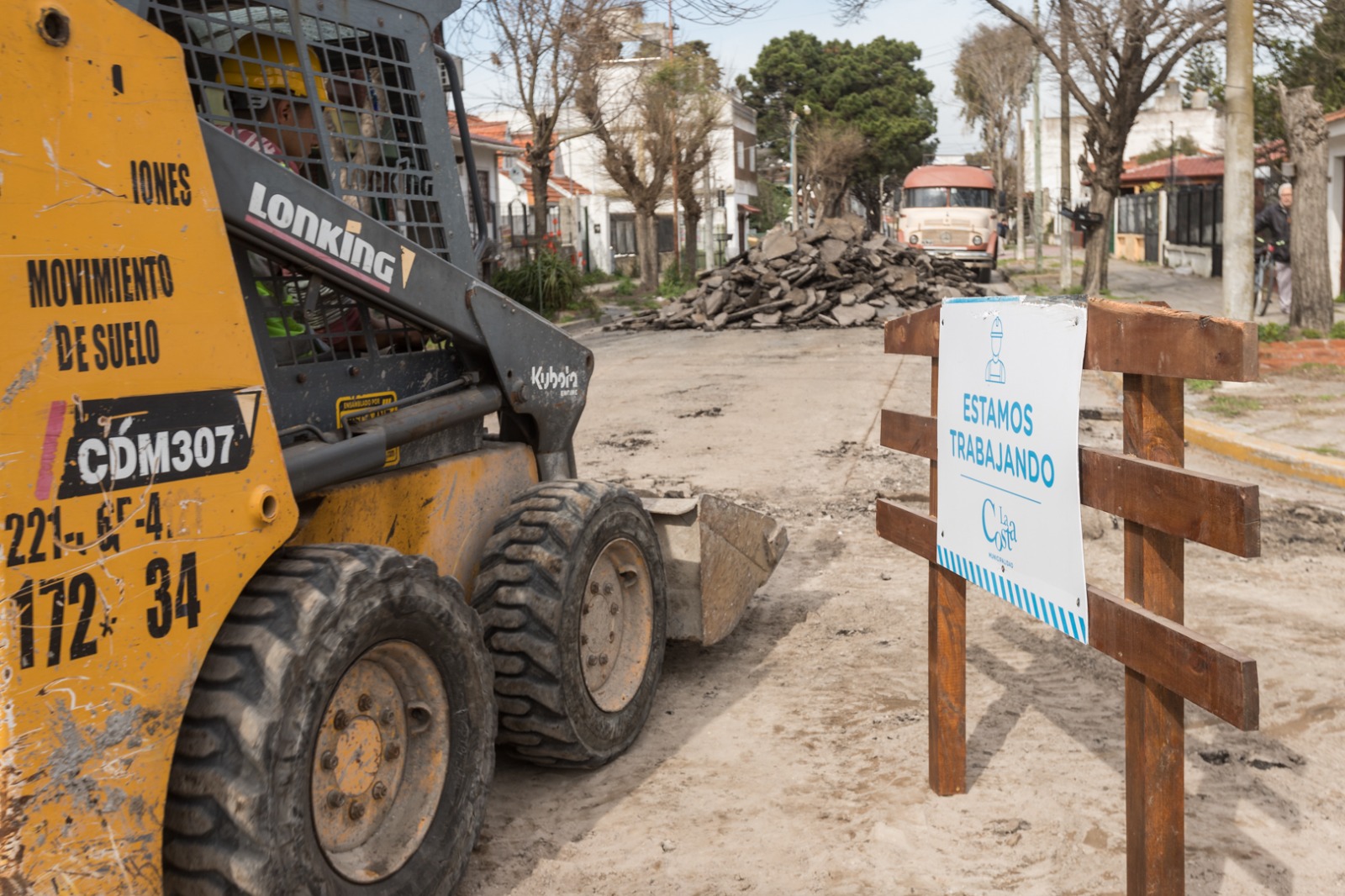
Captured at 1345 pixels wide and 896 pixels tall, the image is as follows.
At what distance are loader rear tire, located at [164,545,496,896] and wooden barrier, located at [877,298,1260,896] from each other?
162 cm

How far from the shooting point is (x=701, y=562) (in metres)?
5.02

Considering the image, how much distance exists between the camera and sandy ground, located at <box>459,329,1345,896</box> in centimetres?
349

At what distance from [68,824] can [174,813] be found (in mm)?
274

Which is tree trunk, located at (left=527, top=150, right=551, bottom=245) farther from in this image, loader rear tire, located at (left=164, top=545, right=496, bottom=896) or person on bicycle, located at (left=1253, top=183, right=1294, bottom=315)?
loader rear tire, located at (left=164, top=545, right=496, bottom=896)

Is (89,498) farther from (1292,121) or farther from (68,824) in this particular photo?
(1292,121)

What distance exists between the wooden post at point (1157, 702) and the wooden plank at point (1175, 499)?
0.21 feet

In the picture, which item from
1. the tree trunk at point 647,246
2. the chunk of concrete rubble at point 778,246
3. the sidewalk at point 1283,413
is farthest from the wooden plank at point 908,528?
the tree trunk at point 647,246

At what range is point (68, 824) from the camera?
2299mm

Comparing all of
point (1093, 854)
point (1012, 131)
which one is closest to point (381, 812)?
point (1093, 854)

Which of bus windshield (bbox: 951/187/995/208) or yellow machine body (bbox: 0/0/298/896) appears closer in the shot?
yellow machine body (bbox: 0/0/298/896)

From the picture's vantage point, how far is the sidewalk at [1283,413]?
9055 millimetres

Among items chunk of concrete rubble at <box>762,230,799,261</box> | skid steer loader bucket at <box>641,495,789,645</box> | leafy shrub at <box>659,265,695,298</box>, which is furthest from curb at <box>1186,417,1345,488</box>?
leafy shrub at <box>659,265,695,298</box>

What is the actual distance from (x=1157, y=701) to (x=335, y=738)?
190 cm

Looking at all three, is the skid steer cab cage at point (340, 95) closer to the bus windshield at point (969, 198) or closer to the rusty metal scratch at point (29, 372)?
the rusty metal scratch at point (29, 372)
